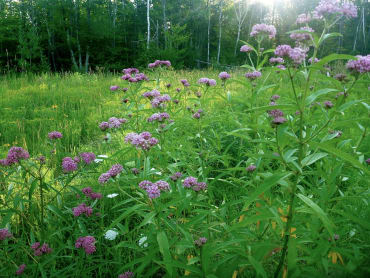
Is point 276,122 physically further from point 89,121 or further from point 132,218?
point 89,121

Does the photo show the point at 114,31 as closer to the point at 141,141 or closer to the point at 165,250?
the point at 141,141

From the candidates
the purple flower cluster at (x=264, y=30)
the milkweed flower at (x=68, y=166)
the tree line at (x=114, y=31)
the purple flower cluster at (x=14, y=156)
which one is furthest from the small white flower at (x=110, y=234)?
the tree line at (x=114, y=31)

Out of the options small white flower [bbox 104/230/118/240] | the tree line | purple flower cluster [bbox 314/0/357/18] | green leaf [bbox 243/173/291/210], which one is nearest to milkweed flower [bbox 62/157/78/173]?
small white flower [bbox 104/230/118/240]

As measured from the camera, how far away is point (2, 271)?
59.6 inches

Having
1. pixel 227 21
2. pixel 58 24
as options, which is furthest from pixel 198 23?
pixel 58 24

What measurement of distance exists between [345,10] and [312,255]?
1.39m

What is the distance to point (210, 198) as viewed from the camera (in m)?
2.20

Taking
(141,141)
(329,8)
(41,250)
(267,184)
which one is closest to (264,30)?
(329,8)

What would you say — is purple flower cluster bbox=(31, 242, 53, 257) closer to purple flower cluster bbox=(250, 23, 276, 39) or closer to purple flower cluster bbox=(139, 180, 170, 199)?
purple flower cluster bbox=(139, 180, 170, 199)

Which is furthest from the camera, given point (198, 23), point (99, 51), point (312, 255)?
point (198, 23)

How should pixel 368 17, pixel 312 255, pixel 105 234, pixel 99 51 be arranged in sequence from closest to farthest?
pixel 312 255
pixel 105 234
pixel 99 51
pixel 368 17

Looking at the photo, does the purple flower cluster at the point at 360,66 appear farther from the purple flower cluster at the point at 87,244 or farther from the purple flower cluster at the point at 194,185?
the purple flower cluster at the point at 87,244

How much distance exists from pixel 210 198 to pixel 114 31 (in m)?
29.1

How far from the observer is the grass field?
1.29m
